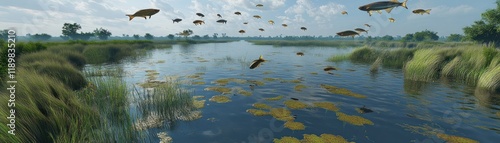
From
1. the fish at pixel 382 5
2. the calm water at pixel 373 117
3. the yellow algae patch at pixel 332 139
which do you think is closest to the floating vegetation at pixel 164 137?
the calm water at pixel 373 117

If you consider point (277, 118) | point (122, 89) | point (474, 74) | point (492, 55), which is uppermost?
point (492, 55)

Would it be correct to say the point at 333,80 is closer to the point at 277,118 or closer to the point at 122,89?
the point at 277,118

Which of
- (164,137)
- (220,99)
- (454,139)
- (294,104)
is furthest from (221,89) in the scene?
(454,139)

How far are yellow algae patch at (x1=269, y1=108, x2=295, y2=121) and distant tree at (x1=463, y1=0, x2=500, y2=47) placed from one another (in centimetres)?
4496

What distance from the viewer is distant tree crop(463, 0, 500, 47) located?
35844 mm

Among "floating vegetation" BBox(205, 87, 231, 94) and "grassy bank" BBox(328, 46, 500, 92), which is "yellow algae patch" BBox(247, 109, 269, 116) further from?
"grassy bank" BBox(328, 46, 500, 92)

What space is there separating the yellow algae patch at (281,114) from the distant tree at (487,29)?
44964 mm

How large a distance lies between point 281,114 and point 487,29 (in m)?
47.7

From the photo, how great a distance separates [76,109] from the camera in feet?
18.6

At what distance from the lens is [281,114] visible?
7758 mm

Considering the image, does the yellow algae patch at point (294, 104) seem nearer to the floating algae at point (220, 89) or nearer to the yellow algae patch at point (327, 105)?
Answer: the yellow algae patch at point (327, 105)

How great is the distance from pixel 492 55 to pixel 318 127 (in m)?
14.0

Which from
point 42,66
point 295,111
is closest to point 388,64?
point 295,111

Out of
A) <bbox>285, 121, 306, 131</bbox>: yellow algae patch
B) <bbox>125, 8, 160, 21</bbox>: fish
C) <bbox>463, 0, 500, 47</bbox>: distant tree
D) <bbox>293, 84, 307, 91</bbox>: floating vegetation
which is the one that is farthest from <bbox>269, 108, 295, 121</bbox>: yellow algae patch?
<bbox>463, 0, 500, 47</bbox>: distant tree
